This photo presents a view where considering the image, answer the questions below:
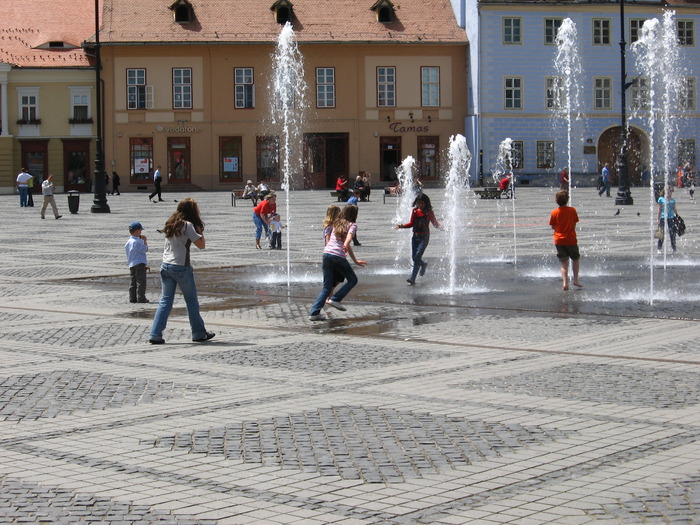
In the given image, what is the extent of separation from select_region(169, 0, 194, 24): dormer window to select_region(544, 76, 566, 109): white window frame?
19.3 m

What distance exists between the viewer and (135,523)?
6.16 metres

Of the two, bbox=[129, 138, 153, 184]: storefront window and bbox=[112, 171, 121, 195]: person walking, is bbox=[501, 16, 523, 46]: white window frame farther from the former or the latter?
bbox=[112, 171, 121, 195]: person walking

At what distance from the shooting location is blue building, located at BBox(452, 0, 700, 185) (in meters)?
63.8

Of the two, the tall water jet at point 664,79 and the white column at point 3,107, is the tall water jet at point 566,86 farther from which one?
the white column at point 3,107

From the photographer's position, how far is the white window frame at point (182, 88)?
63562 mm

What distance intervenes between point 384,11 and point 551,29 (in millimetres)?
8966

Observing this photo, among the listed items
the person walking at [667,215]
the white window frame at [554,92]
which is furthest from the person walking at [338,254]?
the white window frame at [554,92]

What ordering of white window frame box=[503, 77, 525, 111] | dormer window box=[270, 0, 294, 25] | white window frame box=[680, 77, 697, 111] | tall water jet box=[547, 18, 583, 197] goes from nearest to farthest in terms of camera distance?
dormer window box=[270, 0, 294, 25] < white window frame box=[503, 77, 525, 111] < tall water jet box=[547, 18, 583, 197] < white window frame box=[680, 77, 697, 111]

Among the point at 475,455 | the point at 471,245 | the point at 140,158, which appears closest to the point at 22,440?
the point at 475,455

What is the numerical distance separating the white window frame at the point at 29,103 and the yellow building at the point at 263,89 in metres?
4.14

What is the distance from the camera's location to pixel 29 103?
64.1m

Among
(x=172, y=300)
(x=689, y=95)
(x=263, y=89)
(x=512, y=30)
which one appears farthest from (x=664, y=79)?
(x=172, y=300)

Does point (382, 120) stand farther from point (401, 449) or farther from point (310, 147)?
point (401, 449)

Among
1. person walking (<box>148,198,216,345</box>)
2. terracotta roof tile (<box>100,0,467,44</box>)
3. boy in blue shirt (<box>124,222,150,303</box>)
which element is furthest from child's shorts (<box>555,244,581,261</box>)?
terracotta roof tile (<box>100,0,467,44</box>)
